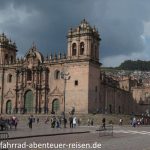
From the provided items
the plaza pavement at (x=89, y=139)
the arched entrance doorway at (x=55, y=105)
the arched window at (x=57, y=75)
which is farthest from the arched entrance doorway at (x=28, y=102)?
the plaza pavement at (x=89, y=139)

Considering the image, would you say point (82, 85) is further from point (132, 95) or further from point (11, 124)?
point (132, 95)

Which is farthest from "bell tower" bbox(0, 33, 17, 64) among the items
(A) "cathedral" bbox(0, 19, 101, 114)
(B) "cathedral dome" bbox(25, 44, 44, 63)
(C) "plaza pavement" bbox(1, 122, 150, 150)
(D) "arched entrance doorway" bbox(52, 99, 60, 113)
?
(C) "plaza pavement" bbox(1, 122, 150, 150)

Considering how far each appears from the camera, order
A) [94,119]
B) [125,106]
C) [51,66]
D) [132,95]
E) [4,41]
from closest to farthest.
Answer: [94,119] < [51,66] < [4,41] < [125,106] < [132,95]

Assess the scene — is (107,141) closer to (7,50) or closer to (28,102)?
(28,102)

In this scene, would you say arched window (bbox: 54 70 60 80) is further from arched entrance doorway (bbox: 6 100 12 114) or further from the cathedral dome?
arched entrance doorway (bbox: 6 100 12 114)

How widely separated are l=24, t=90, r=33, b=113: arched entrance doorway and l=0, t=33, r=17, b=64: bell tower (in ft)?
26.1

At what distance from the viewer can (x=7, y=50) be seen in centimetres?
8206

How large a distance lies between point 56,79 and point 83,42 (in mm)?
8204

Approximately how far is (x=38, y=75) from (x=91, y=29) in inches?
504

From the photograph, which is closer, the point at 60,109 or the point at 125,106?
the point at 60,109

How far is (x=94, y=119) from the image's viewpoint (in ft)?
203

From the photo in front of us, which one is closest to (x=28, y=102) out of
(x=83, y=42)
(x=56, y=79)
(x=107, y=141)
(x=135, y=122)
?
(x=56, y=79)

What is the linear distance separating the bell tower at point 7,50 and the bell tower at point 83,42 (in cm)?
1442

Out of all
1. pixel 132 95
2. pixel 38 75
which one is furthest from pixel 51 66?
pixel 132 95
